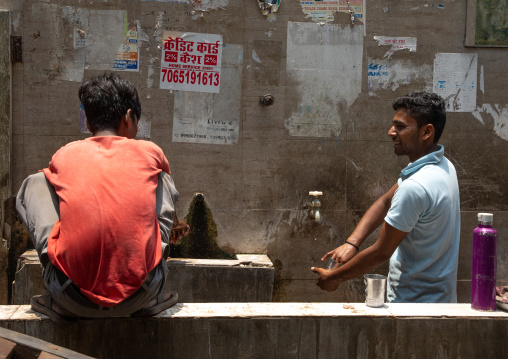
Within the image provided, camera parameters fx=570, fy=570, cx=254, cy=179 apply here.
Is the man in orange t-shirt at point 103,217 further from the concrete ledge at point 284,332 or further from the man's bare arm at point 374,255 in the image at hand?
the man's bare arm at point 374,255

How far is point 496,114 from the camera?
558 cm

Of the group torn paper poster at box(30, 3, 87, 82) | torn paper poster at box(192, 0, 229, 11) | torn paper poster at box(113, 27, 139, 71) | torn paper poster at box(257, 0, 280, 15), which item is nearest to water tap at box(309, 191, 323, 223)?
torn paper poster at box(257, 0, 280, 15)

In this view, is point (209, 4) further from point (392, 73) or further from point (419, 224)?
point (419, 224)

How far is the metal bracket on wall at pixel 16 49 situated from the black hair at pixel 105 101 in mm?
2751

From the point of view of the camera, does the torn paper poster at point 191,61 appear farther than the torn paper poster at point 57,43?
Yes

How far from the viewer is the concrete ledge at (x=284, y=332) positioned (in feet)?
8.73

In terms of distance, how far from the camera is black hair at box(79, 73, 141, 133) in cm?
267

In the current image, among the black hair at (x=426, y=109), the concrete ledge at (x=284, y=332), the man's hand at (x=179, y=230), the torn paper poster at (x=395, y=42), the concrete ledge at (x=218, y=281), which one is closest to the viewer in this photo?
the concrete ledge at (x=284, y=332)

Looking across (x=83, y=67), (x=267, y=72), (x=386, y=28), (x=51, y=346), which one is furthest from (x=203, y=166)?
(x=51, y=346)

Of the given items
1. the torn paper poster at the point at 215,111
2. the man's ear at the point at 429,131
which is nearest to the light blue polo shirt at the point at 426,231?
the man's ear at the point at 429,131

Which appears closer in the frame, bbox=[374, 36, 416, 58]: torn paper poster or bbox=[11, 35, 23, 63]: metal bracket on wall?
bbox=[11, 35, 23, 63]: metal bracket on wall

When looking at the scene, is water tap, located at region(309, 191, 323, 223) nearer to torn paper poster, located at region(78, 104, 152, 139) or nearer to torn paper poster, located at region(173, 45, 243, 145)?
torn paper poster, located at region(173, 45, 243, 145)

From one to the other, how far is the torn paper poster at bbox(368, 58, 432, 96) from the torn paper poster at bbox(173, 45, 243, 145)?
49.9 inches

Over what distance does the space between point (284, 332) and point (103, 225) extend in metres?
1.03
